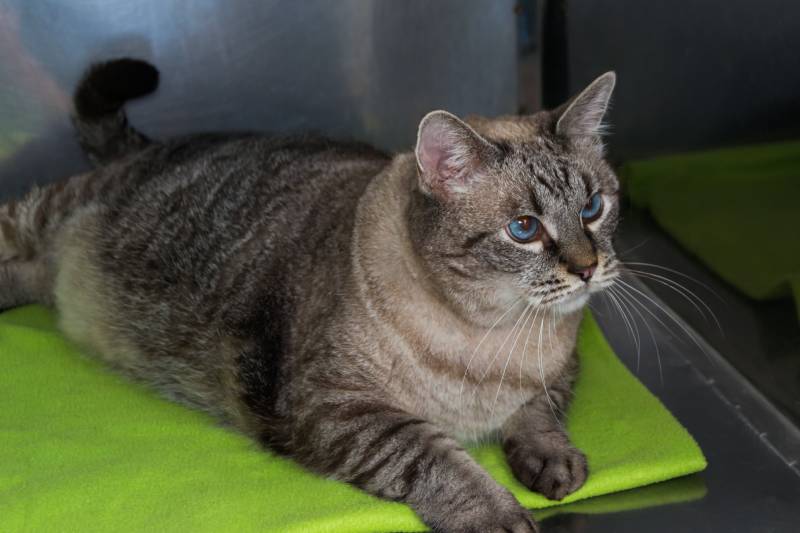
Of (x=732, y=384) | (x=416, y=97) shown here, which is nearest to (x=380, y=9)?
(x=416, y=97)

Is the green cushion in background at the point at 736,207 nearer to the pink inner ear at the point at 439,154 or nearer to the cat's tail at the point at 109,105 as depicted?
the pink inner ear at the point at 439,154

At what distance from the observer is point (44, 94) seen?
3400 millimetres

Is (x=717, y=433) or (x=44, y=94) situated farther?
(x=44, y=94)

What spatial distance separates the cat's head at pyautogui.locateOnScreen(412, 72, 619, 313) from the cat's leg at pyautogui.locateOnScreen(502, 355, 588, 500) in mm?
346

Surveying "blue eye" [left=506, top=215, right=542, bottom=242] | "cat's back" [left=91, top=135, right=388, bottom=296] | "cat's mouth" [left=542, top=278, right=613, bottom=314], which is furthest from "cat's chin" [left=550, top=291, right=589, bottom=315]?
"cat's back" [left=91, top=135, right=388, bottom=296]

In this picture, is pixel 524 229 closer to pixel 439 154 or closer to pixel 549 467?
pixel 439 154

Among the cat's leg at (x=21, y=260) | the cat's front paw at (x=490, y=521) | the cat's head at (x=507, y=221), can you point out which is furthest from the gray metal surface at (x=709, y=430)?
the cat's leg at (x=21, y=260)

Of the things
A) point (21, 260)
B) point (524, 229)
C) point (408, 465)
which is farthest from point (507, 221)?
point (21, 260)

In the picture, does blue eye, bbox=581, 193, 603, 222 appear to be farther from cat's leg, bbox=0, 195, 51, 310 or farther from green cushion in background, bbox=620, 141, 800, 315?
cat's leg, bbox=0, 195, 51, 310

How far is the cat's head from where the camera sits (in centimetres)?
204

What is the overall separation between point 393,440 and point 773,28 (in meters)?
1.33

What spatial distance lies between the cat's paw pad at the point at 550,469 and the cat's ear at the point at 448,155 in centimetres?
61

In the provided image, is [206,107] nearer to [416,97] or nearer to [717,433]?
[416,97]

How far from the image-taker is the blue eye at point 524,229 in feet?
6.73
